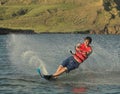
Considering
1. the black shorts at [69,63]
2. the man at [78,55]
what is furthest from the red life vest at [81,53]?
the black shorts at [69,63]

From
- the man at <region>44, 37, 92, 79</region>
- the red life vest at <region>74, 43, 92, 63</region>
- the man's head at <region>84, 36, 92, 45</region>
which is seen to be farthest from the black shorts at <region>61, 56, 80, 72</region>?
the man's head at <region>84, 36, 92, 45</region>

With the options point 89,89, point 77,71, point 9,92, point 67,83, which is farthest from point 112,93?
point 77,71

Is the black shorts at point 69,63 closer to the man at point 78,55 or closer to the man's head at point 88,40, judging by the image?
the man at point 78,55

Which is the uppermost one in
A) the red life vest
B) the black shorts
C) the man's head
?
the man's head

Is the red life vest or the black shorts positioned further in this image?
the red life vest

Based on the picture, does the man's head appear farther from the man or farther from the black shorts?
the black shorts

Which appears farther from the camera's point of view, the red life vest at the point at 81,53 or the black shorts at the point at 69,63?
the red life vest at the point at 81,53

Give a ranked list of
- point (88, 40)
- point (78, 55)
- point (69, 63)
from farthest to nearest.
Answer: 1. point (78, 55)
2. point (88, 40)
3. point (69, 63)

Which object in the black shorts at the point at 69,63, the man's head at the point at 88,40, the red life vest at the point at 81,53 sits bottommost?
the black shorts at the point at 69,63

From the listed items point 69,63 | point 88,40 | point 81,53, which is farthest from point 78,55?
point 88,40

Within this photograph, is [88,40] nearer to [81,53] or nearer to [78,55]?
[81,53]

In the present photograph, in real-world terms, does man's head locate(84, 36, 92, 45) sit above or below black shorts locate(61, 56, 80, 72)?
above

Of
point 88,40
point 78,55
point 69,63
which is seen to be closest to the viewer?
point 69,63

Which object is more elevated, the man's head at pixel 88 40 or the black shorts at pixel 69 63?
the man's head at pixel 88 40
